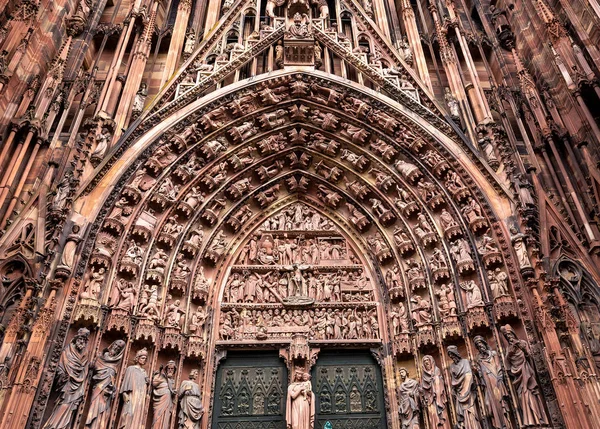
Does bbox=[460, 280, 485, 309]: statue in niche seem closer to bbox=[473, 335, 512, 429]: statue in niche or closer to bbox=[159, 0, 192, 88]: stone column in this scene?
bbox=[473, 335, 512, 429]: statue in niche

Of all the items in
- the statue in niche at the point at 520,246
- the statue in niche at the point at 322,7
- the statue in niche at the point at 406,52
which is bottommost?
the statue in niche at the point at 520,246

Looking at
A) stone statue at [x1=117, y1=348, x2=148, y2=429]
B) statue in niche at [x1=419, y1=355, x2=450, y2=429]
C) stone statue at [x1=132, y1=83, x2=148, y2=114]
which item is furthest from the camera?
stone statue at [x1=132, y1=83, x2=148, y2=114]

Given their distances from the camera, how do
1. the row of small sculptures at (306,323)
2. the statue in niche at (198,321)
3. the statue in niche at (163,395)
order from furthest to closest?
the row of small sculptures at (306,323)
the statue in niche at (198,321)
the statue in niche at (163,395)

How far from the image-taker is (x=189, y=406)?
7.30 m

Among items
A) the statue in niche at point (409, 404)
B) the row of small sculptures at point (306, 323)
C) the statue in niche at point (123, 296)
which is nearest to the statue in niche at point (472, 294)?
the statue in niche at point (409, 404)

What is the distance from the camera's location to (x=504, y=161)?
8.37 meters

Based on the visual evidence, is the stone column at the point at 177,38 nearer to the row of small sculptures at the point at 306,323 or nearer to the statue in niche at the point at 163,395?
the row of small sculptures at the point at 306,323

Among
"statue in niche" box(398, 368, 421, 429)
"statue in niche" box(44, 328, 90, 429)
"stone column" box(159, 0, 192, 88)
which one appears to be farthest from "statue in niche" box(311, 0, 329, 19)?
"statue in niche" box(44, 328, 90, 429)

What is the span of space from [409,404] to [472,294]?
1.95 metres

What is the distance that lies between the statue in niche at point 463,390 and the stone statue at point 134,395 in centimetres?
444

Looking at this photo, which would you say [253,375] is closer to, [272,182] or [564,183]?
[272,182]

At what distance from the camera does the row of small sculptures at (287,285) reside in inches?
355

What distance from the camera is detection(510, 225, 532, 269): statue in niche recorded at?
7.18m

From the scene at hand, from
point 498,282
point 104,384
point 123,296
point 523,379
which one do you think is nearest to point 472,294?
point 498,282
